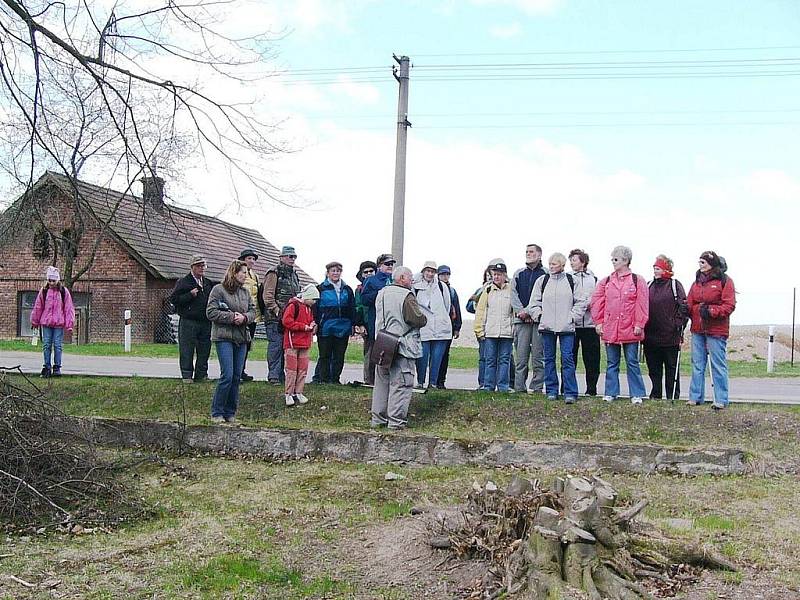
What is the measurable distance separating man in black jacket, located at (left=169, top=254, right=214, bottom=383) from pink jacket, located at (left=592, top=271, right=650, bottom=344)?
5.06m

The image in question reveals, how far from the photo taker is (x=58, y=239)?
417 inches

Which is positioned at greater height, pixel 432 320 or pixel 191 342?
pixel 432 320

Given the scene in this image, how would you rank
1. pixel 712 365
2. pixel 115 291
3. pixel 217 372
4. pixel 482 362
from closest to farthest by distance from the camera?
pixel 712 365 → pixel 482 362 → pixel 217 372 → pixel 115 291

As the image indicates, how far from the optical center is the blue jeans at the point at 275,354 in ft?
36.3

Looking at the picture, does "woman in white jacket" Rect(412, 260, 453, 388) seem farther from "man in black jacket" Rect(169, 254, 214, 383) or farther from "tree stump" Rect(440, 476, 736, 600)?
"tree stump" Rect(440, 476, 736, 600)

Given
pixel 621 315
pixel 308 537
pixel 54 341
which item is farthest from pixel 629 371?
pixel 54 341

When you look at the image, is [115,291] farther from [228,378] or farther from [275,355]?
[228,378]

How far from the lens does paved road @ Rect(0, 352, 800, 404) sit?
14.0 m

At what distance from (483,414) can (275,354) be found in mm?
3078

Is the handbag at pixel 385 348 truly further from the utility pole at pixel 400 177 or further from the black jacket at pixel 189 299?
the utility pole at pixel 400 177

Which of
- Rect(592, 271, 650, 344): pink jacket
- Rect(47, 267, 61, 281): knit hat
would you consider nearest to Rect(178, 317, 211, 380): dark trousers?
Rect(47, 267, 61, 281): knit hat

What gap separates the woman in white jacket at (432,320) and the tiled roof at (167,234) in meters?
2.58

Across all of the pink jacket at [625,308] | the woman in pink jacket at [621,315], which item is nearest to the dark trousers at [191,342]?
the woman in pink jacket at [621,315]

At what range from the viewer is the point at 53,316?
12.4 metres
